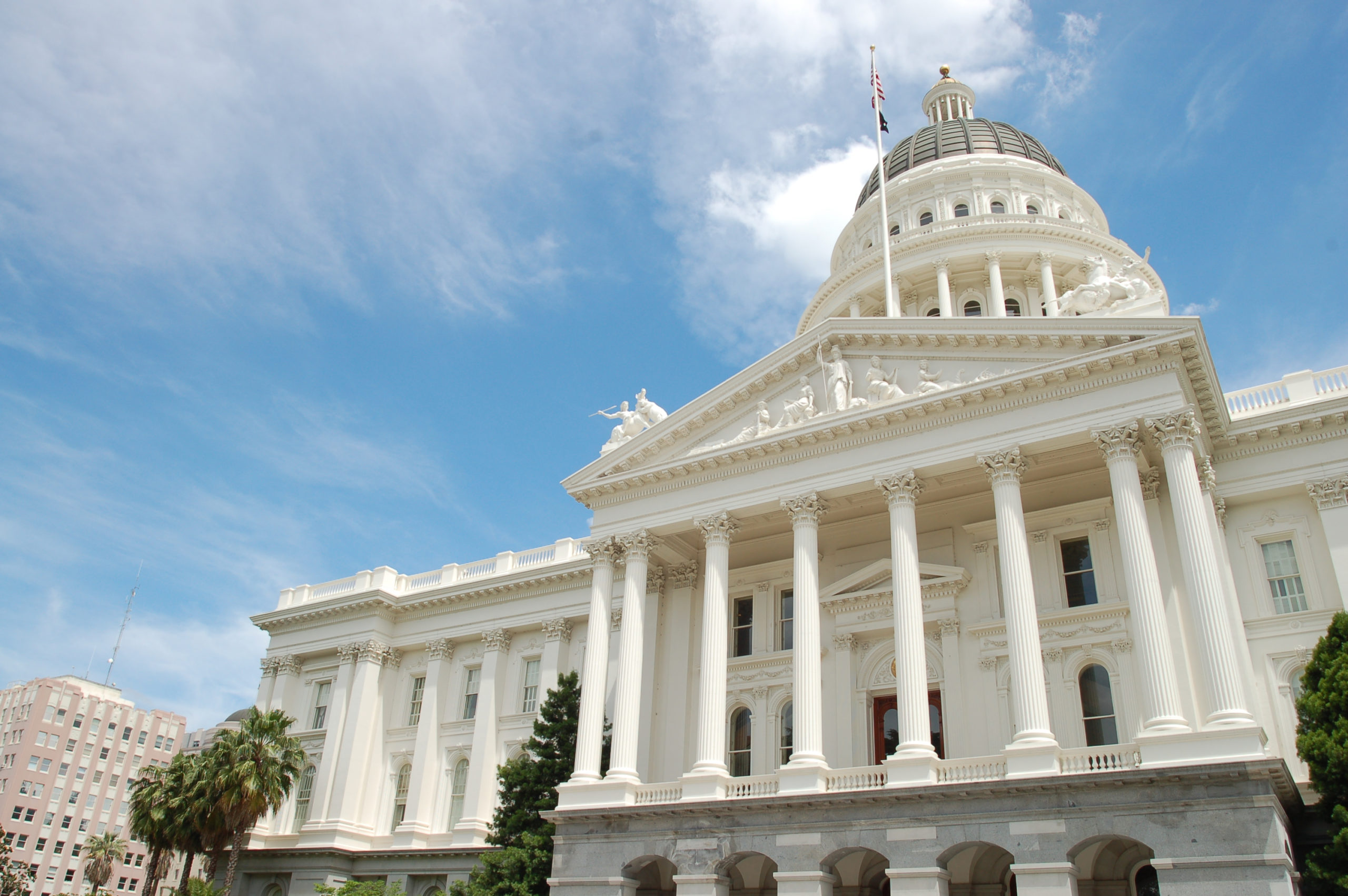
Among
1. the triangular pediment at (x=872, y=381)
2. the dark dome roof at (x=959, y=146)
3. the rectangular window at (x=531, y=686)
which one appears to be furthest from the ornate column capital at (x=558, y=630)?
the dark dome roof at (x=959, y=146)

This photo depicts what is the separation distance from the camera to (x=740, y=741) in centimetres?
3109

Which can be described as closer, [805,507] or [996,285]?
[805,507]

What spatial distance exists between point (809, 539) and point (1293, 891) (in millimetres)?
12881

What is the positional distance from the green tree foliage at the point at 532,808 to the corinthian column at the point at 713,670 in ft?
13.6

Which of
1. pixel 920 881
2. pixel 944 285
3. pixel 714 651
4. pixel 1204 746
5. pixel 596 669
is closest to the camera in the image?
pixel 1204 746

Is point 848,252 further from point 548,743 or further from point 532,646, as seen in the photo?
point 548,743

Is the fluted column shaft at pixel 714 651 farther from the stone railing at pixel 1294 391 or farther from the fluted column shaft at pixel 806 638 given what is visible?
the stone railing at pixel 1294 391

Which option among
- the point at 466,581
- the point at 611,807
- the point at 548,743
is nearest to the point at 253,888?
the point at 466,581

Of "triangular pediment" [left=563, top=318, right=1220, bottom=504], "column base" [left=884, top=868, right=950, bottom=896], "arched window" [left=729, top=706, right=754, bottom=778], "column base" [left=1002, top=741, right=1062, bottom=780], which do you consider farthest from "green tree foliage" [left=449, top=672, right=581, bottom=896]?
"column base" [left=1002, top=741, right=1062, bottom=780]

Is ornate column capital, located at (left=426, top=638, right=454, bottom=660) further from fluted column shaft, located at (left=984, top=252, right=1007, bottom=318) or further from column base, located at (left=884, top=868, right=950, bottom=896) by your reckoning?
fluted column shaft, located at (left=984, top=252, right=1007, bottom=318)

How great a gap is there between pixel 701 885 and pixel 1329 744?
13.4 metres

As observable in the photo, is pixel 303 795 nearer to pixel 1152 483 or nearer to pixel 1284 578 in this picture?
pixel 1152 483

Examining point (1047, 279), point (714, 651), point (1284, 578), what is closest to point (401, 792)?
point (714, 651)

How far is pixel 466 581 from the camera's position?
139 feet
